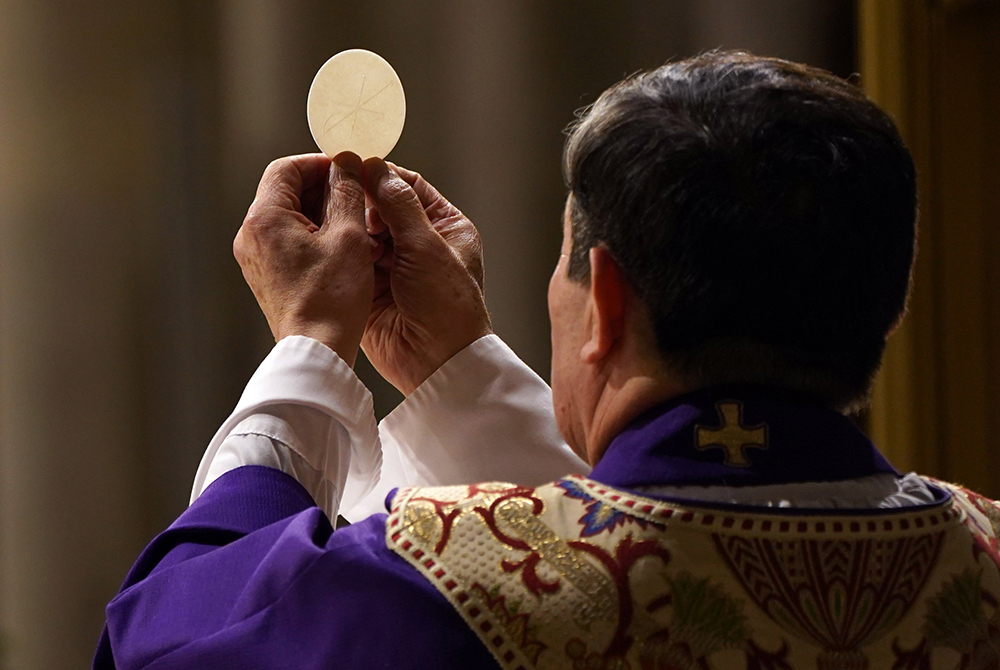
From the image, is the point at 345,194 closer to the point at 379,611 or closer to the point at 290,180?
the point at 290,180

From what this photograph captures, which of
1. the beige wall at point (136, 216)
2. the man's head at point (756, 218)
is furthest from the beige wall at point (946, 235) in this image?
the man's head at point (756, 218)

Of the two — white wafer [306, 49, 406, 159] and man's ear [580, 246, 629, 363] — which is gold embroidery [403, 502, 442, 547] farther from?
white wafer [306, 49, 406, 159]

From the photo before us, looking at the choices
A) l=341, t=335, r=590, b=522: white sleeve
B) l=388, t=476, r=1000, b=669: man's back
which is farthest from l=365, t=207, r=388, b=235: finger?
l=388, t=476, r=1000, b=669: man's back

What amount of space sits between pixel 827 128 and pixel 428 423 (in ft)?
2.15

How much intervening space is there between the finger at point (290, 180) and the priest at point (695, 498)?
0.45 metres

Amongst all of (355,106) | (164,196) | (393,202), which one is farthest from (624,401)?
(164,196)

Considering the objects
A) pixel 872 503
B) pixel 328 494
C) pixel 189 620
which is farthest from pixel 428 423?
pixel 872 503

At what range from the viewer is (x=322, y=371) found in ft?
3.49

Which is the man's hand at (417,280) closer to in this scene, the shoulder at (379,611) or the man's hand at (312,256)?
the man's hand at (312,256)

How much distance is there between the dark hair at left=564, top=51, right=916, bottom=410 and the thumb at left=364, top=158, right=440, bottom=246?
44cm

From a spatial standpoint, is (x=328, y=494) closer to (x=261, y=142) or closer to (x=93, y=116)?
(x=261, y=142)

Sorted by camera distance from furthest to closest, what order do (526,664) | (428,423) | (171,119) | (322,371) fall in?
(171,119)
(428,423)
(322,371)
(526,664)

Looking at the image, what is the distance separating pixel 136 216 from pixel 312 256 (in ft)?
4.12

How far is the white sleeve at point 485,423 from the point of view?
126 cm
